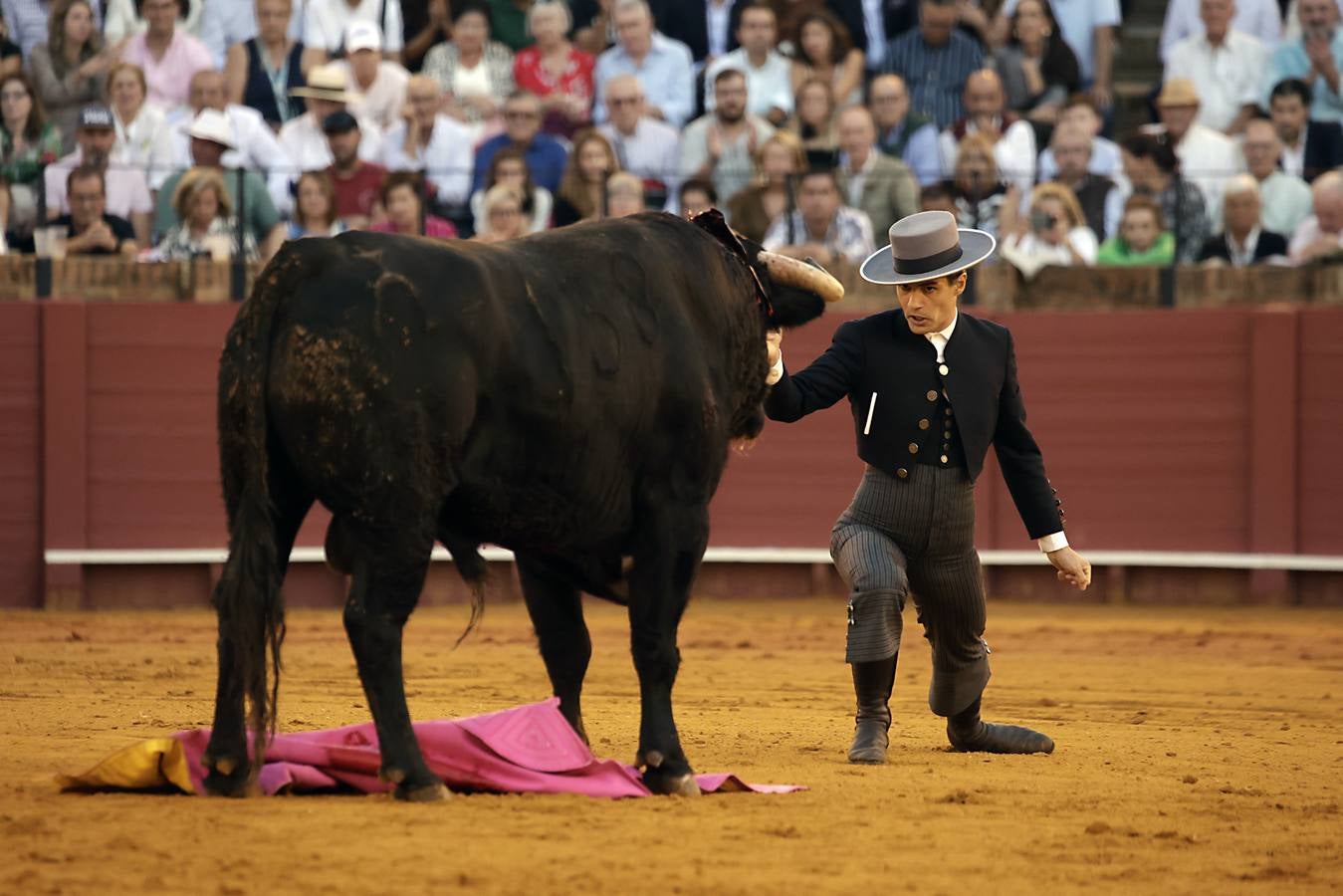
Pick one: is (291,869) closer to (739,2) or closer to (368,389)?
(368,389)

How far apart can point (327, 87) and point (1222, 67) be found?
5911 millimetres

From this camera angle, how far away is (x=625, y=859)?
4.69 metres

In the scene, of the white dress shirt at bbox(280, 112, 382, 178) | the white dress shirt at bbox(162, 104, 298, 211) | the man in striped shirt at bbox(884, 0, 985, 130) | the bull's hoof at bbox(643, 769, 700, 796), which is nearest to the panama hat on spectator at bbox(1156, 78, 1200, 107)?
the man in striped shirt at bbox(884, 0, 985, 130)

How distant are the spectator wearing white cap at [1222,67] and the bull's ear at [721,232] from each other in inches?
314

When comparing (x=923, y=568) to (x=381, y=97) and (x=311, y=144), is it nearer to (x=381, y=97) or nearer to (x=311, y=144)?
(x=311, y=144)

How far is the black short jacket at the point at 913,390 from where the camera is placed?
21.7 feet

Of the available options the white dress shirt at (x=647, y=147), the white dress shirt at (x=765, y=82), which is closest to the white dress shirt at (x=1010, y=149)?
the white dress shirt at (x=765, y=82)

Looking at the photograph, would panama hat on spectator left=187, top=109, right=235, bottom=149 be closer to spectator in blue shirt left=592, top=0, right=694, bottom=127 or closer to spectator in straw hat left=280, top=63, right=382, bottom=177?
spectator in straw hat left=280, top=63, right=382, bottom=177

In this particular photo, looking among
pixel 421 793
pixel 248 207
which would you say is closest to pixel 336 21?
pixel 248 207

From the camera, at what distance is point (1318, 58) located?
1334cm

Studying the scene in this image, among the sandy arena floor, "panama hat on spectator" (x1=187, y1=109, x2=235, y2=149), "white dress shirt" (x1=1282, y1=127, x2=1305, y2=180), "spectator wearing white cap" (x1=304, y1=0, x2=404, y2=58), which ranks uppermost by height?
"spectator wearing white cap" (x1=304, y1=0, x2=404, y2=58)

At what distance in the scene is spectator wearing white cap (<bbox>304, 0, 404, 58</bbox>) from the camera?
45.4 feet

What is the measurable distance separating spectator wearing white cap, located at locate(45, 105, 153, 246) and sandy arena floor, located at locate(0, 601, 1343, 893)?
267 cm

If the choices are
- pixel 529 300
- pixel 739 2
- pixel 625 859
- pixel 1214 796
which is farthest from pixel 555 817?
pixel 739 2
